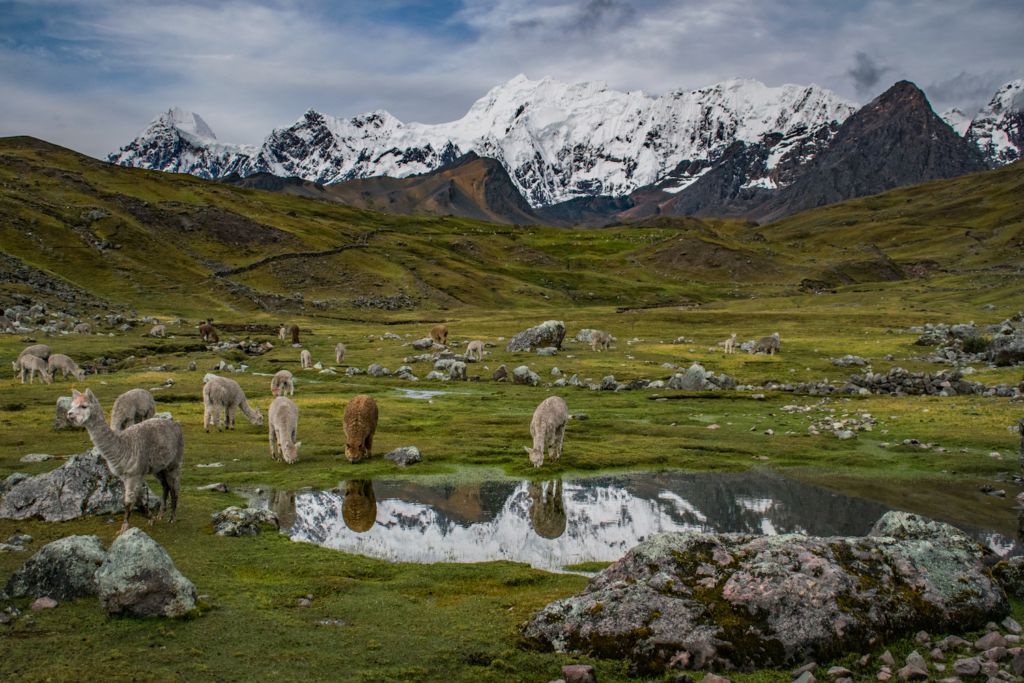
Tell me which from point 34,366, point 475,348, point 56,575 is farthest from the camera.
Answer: point 475,348

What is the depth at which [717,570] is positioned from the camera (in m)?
9.16

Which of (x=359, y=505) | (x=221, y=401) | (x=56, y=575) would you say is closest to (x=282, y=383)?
(x=221, y=401)

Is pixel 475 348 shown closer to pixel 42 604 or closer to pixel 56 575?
pixel 56 575

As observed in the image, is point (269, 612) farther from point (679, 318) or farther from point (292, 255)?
point (292, 255)

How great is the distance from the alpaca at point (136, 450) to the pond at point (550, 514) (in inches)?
126

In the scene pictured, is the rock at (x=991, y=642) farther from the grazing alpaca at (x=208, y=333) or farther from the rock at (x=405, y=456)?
the grazing alpaca at (x=208, y=333)

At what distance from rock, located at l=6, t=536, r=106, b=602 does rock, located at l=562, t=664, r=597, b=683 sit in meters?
7.73

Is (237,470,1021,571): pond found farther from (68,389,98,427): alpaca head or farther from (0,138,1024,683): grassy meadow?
(68,389,98,427): alpaca head

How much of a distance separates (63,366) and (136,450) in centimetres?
3141

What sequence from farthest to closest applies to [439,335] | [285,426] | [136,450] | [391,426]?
1. [439,335]
2. [391,426]
3. [285,426]
4. [136,450]


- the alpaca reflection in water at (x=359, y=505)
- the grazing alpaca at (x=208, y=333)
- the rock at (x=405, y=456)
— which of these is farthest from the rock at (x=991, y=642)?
the grazing alpaca at (x=208, y=333)

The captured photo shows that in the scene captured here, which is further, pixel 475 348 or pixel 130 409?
pixel 475 348

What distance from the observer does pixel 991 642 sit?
8219mm

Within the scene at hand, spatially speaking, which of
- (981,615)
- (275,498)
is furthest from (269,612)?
(981,615)
